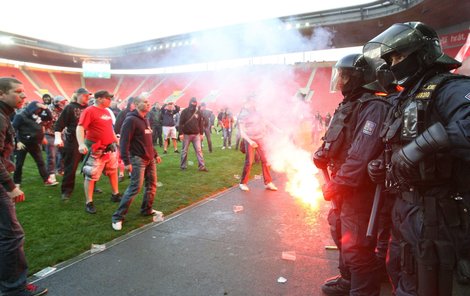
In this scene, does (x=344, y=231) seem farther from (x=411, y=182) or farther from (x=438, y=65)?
(x=438, y=65)

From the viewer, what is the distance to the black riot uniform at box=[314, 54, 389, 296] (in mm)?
2256

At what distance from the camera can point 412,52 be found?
1850 mm

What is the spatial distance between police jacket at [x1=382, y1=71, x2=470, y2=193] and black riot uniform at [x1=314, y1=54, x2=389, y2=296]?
0.53 m

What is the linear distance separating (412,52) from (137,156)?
3894mm

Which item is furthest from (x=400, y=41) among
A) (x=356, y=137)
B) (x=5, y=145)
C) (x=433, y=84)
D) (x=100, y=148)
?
(x=100, y=148)

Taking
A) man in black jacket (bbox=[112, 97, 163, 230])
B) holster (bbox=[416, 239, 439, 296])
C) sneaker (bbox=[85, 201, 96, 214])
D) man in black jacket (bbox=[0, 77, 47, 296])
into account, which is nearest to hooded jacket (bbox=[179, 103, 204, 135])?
man in black jacket (bbox=[112, 97, 163, 230])

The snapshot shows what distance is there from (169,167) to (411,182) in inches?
325

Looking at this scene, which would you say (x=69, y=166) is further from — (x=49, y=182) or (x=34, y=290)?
(x=34, y=290)

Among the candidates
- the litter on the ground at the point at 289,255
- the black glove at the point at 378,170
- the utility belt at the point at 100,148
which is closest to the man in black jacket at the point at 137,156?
the utility belt at the point at 100,148

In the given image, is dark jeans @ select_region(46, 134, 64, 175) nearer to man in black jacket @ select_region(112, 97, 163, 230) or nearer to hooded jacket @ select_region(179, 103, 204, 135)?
hooded jacket @ select_region(179, 103, 204, 135)

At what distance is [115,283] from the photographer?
118 inches

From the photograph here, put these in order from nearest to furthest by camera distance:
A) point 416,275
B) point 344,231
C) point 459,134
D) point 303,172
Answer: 1. point 459,134
2. point 416,275
3. point 344,231
4. point 303,172

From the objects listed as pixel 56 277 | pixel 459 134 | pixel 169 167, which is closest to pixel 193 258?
pixel 56 277

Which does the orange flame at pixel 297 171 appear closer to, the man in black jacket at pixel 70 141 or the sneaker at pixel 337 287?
the sneaker at pixel 337 287
